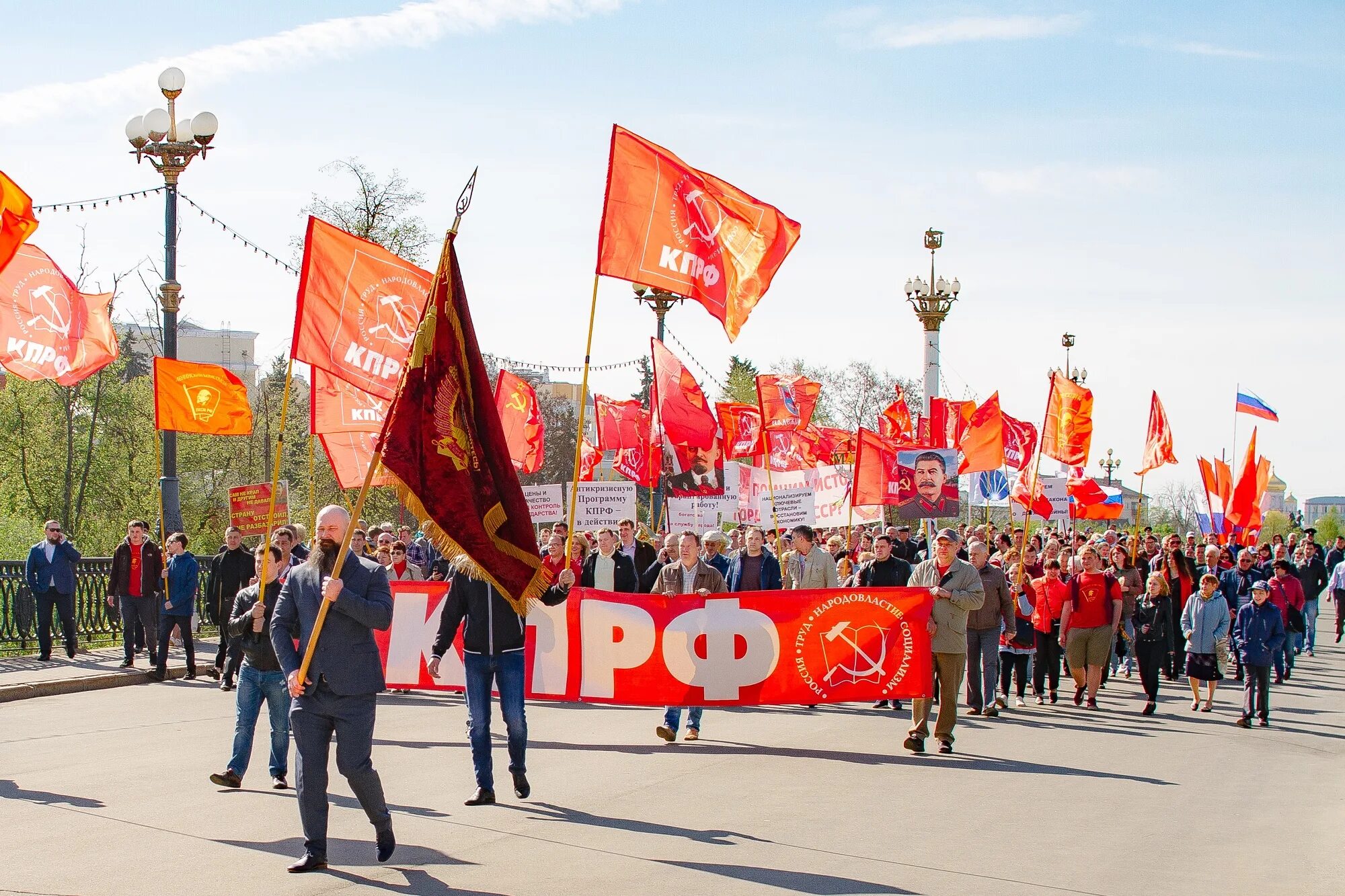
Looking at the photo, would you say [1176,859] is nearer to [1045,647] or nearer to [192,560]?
[1045,647]

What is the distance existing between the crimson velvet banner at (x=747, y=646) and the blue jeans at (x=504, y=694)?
3.18 metres

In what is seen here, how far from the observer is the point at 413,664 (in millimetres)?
13711

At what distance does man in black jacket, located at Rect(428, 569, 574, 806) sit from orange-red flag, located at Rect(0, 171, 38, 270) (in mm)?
4909

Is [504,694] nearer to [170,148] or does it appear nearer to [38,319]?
[38,319]

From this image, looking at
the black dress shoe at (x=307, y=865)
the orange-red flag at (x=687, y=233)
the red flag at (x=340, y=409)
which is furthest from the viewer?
the red flag at (x=340, y=409)

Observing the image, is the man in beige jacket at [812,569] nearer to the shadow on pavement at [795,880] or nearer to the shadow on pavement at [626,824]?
the shadow on pavement at [626,824]

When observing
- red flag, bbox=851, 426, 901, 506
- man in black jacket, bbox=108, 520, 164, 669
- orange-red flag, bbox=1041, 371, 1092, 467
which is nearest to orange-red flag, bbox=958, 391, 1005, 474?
red flag, bbox=851, 426, 901, 506

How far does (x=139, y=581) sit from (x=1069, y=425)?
15.0 m

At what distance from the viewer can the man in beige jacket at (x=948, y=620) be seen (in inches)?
461

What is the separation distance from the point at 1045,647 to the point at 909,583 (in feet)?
13.4

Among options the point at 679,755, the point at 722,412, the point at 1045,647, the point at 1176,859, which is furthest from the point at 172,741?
the point at 722,412

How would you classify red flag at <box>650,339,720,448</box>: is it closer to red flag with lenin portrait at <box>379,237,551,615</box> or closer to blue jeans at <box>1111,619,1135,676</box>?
blue jeans at <box>1111,619,1135,676</box>

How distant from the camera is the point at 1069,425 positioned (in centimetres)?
2400

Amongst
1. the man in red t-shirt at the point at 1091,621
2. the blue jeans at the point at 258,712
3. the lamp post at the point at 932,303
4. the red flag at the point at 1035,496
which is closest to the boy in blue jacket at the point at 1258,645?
the man in red t-shirt at the point at 1091,621
